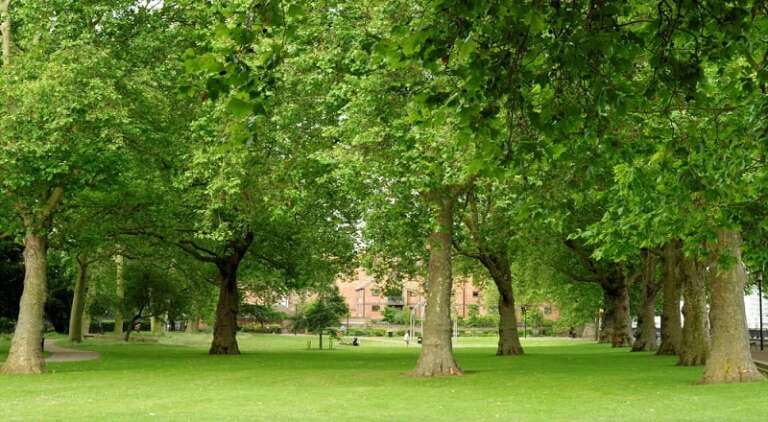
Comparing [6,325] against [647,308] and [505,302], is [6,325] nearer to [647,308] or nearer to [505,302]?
[505,302]

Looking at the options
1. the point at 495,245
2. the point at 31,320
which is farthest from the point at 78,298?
the point at 495,245

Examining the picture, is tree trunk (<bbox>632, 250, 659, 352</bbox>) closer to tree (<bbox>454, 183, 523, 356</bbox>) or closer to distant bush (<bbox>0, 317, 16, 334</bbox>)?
tree (<bbox>454, 183, 523, 356</bbox>)

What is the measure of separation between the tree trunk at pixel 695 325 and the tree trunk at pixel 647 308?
1357 centimetres

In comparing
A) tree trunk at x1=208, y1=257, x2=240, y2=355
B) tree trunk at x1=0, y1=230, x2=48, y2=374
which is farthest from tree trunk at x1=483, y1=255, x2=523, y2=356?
tree trunk at x1=0, y1=230, x2=48, y2=374

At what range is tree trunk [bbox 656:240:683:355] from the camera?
3916cm

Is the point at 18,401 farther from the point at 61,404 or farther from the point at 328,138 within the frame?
the point at 328,138

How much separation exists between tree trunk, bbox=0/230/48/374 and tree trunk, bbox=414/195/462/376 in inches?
478

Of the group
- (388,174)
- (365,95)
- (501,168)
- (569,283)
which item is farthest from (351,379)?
(569,283)

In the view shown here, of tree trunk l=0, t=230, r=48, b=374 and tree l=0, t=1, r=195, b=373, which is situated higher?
tree l=0, t=1, r=195, b=373

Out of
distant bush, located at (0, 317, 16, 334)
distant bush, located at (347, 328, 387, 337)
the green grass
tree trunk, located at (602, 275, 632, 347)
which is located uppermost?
tree trunk, located at (602, 275, 632, 347)

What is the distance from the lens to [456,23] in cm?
679

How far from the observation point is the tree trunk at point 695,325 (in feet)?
99.1

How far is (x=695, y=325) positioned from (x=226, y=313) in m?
22.3

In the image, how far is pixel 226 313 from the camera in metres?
42.9
